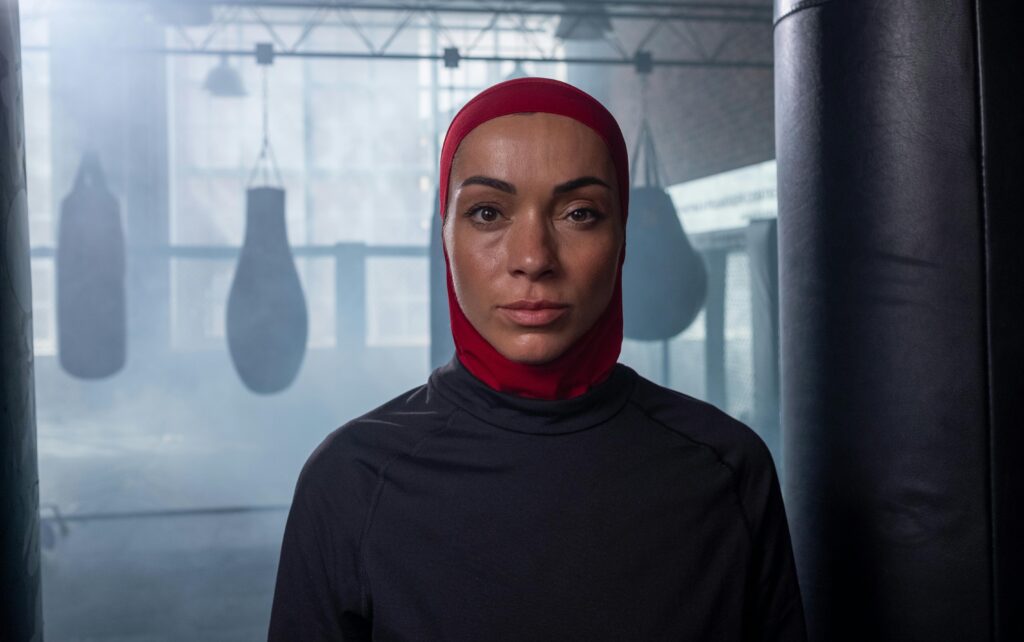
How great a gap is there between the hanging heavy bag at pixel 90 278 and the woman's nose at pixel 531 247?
413 centimetres

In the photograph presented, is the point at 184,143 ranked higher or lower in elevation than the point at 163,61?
lower

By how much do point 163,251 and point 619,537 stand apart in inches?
182

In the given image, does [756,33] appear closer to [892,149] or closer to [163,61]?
[892,149]

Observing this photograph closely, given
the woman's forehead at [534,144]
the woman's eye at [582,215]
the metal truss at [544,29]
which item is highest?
the metal truss at [544,29]

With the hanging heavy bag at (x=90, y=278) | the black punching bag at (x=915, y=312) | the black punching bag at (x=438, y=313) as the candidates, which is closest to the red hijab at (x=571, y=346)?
the black punching bag at (x=915, y=312)

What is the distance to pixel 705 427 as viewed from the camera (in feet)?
2.56

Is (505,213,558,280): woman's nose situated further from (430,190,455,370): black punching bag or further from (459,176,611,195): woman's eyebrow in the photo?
(430,190,455,370): black punching bag

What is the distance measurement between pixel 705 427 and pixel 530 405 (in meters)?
0.18

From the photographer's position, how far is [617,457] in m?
0.74

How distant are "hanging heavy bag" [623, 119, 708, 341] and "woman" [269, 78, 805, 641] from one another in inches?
138

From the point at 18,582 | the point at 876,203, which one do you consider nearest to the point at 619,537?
the point at 876,203

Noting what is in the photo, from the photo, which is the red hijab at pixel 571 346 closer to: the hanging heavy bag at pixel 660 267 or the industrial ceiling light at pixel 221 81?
the hanging heavy bag at pixel 660 267

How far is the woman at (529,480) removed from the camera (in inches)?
27.3

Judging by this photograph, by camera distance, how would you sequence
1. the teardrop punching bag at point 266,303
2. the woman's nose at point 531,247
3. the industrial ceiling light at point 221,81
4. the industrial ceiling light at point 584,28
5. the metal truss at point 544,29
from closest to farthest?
the woman's nose at point 531,247 < the metal truss at point 544,29 < the teardrop punching bag at point 266,303 < the industrial ceiling light at point 584,28 < the industrial ceiling light at point 221,81
